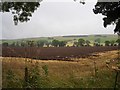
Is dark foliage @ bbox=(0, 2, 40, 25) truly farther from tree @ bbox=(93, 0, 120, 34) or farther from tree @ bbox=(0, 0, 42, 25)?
tree @ bbox=(93, 0, 120, 34)

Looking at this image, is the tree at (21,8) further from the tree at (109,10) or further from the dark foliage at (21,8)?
the tree at (109,10)

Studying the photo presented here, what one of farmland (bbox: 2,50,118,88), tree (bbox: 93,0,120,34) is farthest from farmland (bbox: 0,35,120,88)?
tree (bbox: 93,0,120,34)

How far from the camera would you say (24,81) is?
12828 mm

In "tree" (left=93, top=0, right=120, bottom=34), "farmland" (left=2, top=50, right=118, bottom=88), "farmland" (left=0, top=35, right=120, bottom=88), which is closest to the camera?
"farmland" (left=0, top=35, right=120, bottom=88)

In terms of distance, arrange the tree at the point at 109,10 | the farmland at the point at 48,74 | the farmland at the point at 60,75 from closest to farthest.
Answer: the farmland at the point at 48,74 → the farmland at the point at 60,75 → the tree at the point at 109,10

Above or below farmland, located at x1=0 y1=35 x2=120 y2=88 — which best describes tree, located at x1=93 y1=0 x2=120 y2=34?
above

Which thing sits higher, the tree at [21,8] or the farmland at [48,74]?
the tree at [21,8]

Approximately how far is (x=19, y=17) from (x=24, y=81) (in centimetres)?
558

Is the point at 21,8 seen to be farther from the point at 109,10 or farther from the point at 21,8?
the point at 109,10

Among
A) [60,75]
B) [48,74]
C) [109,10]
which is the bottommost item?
[60,75]

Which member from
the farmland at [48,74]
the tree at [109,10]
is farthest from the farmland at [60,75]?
the tree at [109,10]

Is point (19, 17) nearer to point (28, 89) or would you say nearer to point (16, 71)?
point (16, 71)

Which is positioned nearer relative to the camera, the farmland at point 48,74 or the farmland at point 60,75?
the farmland at point 48,74

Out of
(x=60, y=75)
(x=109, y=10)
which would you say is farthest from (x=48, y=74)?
(x=109, y=10)
